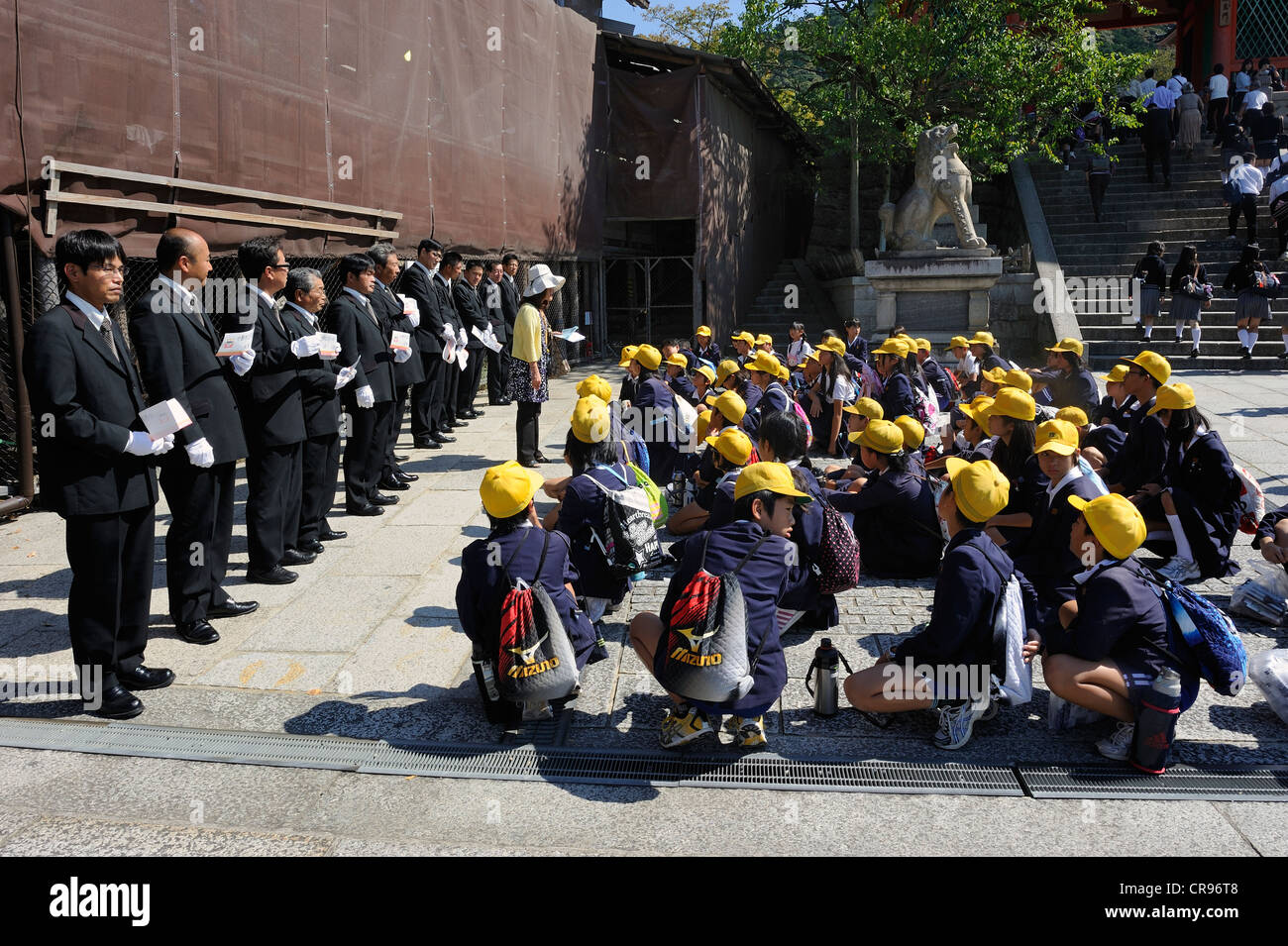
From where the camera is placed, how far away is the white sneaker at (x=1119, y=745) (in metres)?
4.10

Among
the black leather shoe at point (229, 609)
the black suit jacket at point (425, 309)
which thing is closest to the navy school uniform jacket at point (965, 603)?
the black leather shoe at point (229, 609)

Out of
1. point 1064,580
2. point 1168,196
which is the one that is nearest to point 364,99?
point 1064,580

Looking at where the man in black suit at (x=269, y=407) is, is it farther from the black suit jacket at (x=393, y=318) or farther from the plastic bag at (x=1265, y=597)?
the plastic bag at (x=1265, y=597)

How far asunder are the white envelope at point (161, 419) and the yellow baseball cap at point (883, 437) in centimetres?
391

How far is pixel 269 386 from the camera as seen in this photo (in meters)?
5.91

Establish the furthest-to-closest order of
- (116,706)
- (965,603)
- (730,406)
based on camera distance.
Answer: (730,406)
(116,706)
(965,603)

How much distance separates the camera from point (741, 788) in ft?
12.9

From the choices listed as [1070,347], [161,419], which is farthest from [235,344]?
[1070,347]

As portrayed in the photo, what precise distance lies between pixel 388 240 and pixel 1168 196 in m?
16.7

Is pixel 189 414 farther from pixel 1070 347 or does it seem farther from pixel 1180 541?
pixel 1070 347

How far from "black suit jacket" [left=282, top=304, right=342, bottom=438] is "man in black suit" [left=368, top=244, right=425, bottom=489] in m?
1.24

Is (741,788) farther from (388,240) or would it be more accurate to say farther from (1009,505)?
(388,240)

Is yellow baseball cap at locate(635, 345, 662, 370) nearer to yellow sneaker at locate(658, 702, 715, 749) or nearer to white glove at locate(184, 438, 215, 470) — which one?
white glove at locate(184, 438, 215, 470)

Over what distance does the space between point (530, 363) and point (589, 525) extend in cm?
387
